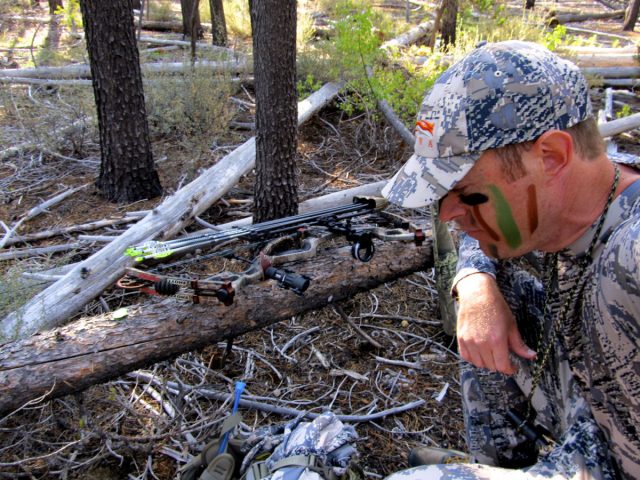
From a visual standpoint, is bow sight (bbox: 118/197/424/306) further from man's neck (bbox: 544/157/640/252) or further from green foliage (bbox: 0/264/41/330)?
man's neck (bbox: 544/157/640/252)

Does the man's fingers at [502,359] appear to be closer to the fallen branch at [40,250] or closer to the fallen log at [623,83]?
the fallen branch at [40,250]

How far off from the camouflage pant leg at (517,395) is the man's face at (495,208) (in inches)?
21.2

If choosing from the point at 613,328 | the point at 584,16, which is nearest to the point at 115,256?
the point at 613,328

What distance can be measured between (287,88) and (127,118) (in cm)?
176

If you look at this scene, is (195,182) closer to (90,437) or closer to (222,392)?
(222,392)

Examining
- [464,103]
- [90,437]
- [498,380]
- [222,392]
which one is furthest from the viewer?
[222,392]

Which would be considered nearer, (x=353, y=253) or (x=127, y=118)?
(x=353, y=253)

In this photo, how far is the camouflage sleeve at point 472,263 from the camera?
226 centimetres

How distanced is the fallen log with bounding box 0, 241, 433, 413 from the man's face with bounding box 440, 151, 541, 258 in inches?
50.5

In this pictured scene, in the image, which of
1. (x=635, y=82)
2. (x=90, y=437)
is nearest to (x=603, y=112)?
(x=635, y=82)

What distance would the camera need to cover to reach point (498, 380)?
2195mm

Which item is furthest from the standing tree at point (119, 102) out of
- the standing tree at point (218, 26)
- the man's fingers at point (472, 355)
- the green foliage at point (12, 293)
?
the standing tree at point (218, 26)

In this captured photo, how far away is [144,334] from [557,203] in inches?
70.2

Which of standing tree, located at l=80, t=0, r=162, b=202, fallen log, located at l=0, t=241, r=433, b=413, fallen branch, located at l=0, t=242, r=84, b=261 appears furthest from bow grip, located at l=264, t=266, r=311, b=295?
standing tree, located at l=80, t=0, r=162, b=202
